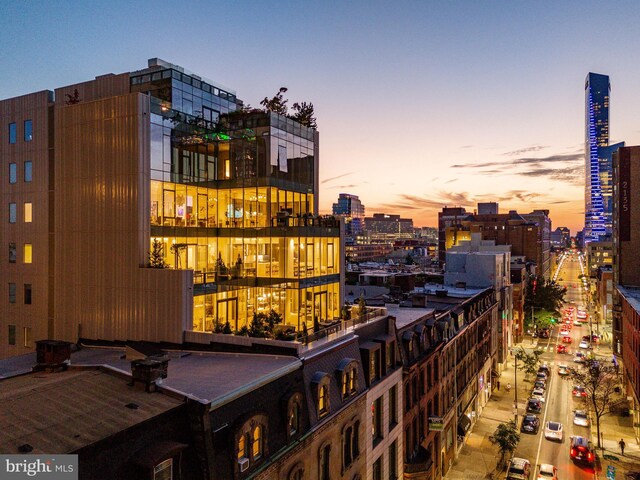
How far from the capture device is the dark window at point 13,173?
109ft

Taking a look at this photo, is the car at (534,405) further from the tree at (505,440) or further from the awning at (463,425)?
the tree at (505,440)

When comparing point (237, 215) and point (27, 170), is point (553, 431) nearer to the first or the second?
point (237, 215)

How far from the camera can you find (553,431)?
50.0m

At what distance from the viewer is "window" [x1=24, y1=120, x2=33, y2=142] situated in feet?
106

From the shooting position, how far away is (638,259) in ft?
245

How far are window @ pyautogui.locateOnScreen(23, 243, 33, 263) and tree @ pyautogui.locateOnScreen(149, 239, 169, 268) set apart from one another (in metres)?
11.3

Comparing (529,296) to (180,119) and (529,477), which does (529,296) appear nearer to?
(529,477)

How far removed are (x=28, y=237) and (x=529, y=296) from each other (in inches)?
4118

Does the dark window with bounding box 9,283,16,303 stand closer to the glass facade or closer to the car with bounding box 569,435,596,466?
the glass facade

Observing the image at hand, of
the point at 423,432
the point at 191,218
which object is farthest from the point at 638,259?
the point at 191,218

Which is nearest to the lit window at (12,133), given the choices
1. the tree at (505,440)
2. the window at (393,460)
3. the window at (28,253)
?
the window at (28,253)

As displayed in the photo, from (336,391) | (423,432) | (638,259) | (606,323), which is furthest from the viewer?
(606,323)

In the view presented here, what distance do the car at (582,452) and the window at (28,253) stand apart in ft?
170

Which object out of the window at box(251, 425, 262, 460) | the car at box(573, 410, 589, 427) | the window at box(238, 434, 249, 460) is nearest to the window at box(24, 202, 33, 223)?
the window at box(251, 425, 262, 460)
